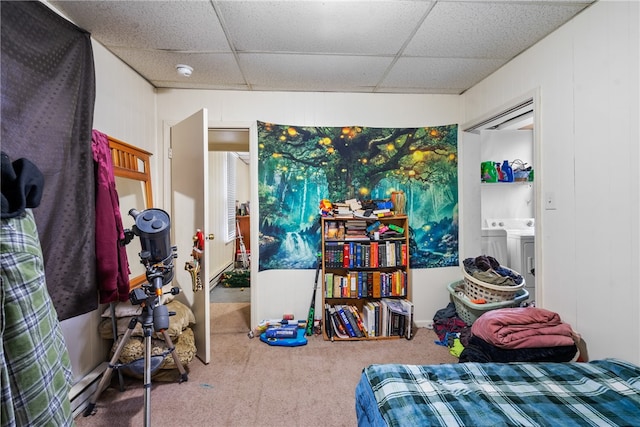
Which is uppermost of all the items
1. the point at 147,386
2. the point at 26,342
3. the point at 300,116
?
the point at 300,116

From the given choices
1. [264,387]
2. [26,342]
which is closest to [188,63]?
[26,342]

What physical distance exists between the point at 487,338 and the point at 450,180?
1.70 metres

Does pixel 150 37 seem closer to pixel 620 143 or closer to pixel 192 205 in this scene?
pixel 192 205

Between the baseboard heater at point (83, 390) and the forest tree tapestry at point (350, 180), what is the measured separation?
55.8 inches

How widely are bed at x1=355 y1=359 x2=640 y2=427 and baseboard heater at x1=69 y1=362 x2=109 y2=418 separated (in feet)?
5.51

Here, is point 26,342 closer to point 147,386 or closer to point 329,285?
point 147,386

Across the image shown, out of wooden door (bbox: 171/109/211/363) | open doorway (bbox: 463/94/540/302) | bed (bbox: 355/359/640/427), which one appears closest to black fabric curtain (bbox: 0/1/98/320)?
wooden door (bbox: 171/109/211/363)

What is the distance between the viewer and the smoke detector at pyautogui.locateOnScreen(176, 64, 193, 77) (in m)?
2.32

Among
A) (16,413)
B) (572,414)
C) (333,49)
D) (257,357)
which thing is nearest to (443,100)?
(333,49)

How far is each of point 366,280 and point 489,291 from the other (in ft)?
3.38

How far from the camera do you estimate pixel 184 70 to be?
7.70 feet

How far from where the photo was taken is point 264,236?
2850 mm

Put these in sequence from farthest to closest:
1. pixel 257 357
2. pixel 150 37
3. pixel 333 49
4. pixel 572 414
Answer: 1. pixel 257 357
2. pixel 333 49
3. pixel 150 37
4. pixel 572 414

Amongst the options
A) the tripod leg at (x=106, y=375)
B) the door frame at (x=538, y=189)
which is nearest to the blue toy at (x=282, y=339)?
the tripod leg at (x=106, y=375)
